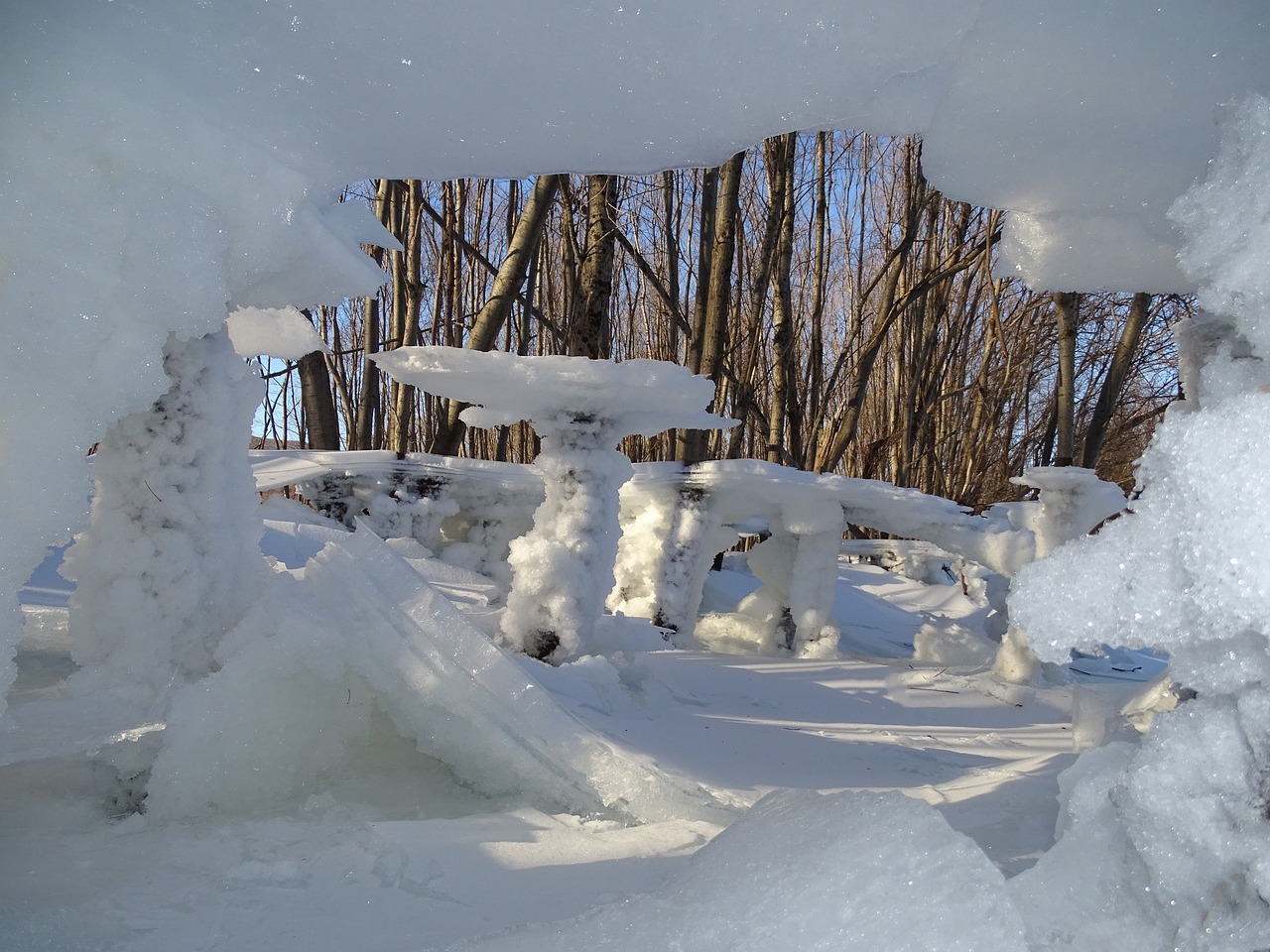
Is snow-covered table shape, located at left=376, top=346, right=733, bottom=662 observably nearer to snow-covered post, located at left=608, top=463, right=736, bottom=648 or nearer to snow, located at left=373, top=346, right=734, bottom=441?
snow, located at left=373, top=346, right=734, bottom=441

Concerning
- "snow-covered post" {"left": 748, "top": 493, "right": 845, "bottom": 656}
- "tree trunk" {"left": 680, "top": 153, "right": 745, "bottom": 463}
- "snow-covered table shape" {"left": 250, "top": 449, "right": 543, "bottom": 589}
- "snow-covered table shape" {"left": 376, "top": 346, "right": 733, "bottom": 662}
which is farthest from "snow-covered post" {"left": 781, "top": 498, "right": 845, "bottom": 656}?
"snow-covered table shape" {"left": 376, "top": 346, "right": 733, "bottom": 662}

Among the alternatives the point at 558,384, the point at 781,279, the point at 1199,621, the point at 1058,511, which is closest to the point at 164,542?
the point at 558,384

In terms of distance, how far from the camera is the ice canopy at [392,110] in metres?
1.46

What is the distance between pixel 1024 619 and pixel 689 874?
73cm

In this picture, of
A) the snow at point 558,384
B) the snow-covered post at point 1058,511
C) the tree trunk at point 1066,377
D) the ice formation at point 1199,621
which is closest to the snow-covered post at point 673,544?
the snow at point 558,384

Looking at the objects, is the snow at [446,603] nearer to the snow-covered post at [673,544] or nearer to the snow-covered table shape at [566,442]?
the snow-covered table shape at [566,442]

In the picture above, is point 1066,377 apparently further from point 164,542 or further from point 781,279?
point 164,542

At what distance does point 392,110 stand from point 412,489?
18.3ft

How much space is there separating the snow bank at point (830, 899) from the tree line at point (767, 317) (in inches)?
179

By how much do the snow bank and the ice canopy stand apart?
1164 millimetres

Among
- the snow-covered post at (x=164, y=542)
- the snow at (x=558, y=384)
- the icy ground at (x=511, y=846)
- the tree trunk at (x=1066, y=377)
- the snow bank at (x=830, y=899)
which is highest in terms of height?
the tree trunk at (x=1066, y=377)

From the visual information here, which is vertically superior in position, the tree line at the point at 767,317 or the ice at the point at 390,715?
the tree line at the point at 767,317

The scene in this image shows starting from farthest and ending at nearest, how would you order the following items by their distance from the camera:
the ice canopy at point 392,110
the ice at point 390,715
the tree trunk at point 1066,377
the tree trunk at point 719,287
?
1. the tree trunk at point 1066,377
2. the tree trunk at point 719,287
3. the ice at point 390,715
4. the ice canopy at point 392,110

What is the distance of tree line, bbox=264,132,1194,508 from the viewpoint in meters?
8.38
